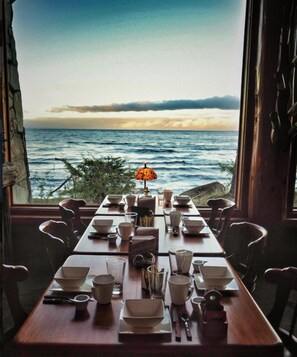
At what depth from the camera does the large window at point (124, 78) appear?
403 cm

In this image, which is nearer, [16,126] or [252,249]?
[252,249]

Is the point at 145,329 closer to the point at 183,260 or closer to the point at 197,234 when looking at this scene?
the point at 183,260

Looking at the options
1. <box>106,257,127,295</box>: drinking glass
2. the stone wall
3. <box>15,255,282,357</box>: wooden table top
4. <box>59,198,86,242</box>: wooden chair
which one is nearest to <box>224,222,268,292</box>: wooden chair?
<box>15,255,282,357</box>: wooden table top

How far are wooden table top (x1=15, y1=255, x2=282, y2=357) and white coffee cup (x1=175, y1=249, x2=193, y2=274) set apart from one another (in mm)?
328

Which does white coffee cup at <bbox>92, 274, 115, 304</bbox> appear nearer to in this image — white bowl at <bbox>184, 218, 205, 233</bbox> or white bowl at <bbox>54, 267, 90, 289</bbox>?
white bowl at <bbox>54, 267, 90, 289</bbox>

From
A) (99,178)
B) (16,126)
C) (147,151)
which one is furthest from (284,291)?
(16,126)

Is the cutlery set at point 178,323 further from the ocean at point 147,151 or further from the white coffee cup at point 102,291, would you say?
the ocean at point 147,151

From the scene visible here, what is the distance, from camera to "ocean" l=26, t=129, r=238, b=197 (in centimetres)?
423

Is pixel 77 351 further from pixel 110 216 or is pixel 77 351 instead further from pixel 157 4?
pixel 157 4

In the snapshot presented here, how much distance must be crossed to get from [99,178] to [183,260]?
264 centimetres

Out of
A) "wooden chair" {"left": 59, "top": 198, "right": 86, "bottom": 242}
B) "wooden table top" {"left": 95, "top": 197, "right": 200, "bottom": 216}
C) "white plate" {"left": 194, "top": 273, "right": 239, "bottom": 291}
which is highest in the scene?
"white plate" {"left": 194, "top": 273, "right": 239, "bottom": 291}

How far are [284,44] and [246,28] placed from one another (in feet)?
1.52

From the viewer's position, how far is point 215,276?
1.66 m

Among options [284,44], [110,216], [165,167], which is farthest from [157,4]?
[110,216]
